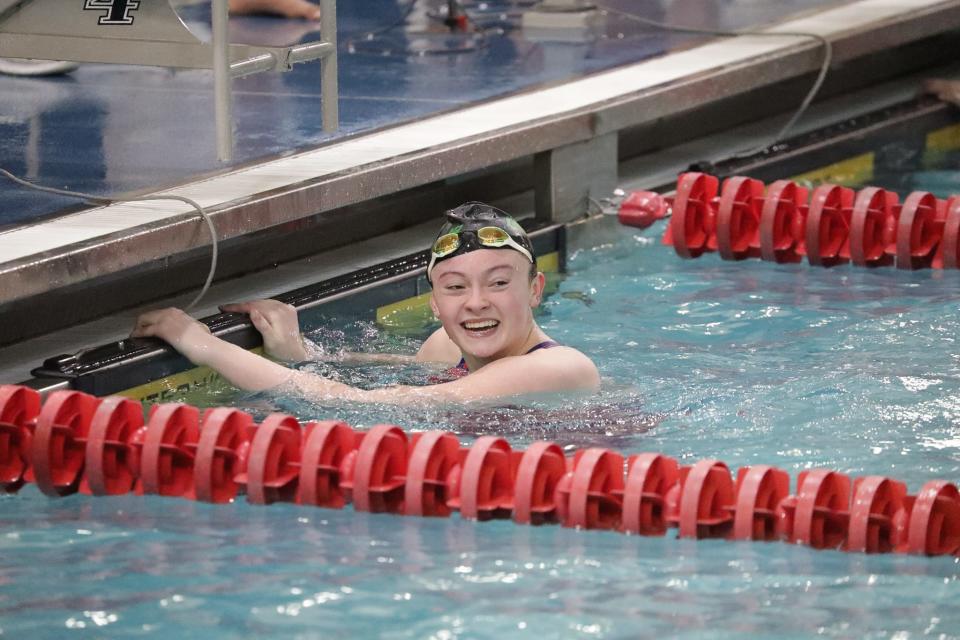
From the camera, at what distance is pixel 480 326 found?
4.85m

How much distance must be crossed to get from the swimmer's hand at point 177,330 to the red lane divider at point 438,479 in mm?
715

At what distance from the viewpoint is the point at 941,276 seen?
21.4 ft

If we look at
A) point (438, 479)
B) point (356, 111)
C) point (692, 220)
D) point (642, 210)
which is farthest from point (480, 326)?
point (356, 111)

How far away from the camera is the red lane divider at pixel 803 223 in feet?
21.3

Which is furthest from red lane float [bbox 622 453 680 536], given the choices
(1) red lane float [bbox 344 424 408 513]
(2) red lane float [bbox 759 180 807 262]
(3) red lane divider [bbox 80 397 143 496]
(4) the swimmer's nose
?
(2) red lane float [bbox 759 180 807 262]

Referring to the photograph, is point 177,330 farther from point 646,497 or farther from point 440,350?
point 646,497

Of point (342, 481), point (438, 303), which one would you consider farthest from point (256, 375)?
point (342, 481)

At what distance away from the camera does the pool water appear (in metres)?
3.50

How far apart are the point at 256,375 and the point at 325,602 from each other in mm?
1486

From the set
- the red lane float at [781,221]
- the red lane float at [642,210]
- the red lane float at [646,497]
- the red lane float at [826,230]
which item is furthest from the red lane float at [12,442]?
the red lane float at [826,230]

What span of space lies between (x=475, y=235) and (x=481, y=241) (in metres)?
0.02

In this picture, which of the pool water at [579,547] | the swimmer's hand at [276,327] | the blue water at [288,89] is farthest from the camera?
the blue water at [288,89]

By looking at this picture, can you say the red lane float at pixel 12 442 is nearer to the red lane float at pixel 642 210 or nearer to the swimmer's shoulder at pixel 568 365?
the swimmer's shoulder at pixel 568 365

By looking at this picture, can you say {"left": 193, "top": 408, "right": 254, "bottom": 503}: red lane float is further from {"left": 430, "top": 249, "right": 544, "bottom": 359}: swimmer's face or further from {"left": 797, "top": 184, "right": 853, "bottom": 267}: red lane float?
{"left": 797, "top": 184, "right": 853, "bottom": 267}: red lane float
